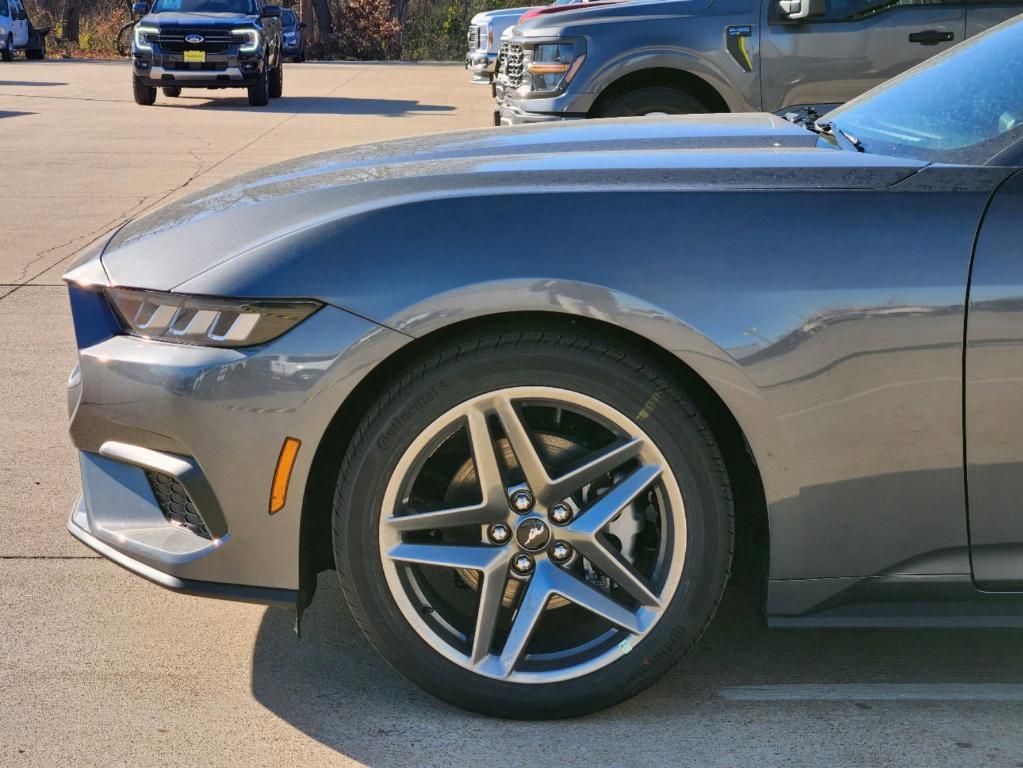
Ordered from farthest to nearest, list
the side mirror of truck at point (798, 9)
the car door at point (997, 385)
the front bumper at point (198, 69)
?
the front bumper at point (198, 69), the side mirror of truck at point (798, 9), the car door at point (997, 385)

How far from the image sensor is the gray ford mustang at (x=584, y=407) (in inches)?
102

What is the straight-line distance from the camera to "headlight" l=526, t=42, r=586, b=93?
29.5 feet

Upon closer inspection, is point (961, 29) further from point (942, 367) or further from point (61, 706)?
point (61, 706)

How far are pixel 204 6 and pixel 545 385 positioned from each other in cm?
1960

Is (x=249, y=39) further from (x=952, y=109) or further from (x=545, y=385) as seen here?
(x=545, y=385)

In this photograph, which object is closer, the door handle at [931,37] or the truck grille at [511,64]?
the door handle at [931,37]

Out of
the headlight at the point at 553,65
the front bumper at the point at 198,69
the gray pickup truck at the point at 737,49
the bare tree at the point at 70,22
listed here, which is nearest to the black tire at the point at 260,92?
the front bumper at the point at 198,69

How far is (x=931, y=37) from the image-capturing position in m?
8.56

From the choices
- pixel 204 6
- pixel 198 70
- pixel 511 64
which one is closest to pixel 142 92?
pixel 198 70

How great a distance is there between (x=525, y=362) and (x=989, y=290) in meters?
0.93

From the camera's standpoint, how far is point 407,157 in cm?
334

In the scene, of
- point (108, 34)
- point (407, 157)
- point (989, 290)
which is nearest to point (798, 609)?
point (989, 290)

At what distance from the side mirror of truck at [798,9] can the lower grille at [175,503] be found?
21.1 ft

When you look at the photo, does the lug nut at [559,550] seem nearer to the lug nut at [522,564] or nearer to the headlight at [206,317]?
the lug nut at [522,564]
